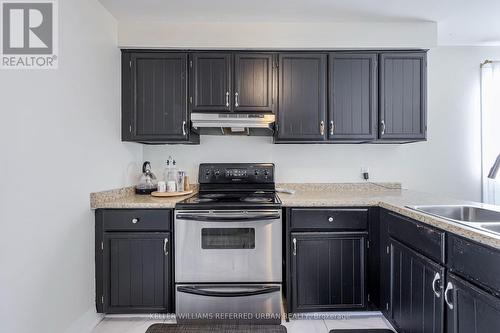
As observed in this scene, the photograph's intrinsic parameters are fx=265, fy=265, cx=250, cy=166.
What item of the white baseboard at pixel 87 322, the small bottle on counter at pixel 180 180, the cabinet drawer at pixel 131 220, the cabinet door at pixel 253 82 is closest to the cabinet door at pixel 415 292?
the cabinet door at pixel 253 82

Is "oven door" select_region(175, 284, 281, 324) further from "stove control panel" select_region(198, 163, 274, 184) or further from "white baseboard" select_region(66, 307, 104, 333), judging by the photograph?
"stove control panel" select_region(198, 163, 274, 184)

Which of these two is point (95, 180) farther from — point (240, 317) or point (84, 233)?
point (240, 317)

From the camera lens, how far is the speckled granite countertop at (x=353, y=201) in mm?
1229

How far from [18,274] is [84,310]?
67 cm

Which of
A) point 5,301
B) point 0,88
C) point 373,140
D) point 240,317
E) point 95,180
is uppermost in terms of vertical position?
point 0,88

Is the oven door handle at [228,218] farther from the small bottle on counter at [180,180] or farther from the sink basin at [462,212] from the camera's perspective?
the sink basin at [462,212]

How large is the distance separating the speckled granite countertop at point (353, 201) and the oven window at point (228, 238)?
1.09 feet

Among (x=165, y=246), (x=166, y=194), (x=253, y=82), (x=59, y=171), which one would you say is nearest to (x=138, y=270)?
(x=165, y=246)

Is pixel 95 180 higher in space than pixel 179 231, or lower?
higher

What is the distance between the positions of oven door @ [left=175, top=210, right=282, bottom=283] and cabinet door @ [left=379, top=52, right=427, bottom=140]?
4.43 ft

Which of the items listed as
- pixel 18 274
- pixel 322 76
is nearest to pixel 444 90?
pixel 322 76

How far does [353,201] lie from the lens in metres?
2.00

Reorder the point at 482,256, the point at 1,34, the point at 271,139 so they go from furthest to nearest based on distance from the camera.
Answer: the point at 271,139 < the point at 1,34 < the point at 482,256

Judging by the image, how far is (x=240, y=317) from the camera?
196 centimetres
